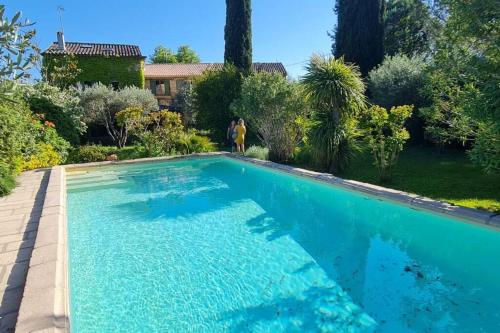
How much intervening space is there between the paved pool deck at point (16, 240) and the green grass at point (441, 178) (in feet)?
24.3

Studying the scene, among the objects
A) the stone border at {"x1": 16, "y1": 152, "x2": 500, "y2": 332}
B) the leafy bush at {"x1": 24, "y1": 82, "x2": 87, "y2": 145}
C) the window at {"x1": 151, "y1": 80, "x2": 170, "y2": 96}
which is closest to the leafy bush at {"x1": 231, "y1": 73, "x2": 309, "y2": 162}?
the stone border at {"x1": 16, "y1": 152, "x2": 500, "y2": 332}

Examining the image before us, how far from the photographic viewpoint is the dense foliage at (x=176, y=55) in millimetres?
67125

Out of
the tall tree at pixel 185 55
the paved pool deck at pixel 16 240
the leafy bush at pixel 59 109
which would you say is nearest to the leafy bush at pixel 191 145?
the leafy bush at pixel 59 109

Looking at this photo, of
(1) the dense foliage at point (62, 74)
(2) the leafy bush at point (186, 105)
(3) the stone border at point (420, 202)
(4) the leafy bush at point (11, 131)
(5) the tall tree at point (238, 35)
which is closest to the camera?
(3) the stone border at point (420, 202)

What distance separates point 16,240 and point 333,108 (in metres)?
8.71

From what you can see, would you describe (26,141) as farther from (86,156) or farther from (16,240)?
(16,240)

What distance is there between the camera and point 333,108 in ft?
34.2

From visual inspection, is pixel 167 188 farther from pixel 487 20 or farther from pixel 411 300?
pixel 487 20

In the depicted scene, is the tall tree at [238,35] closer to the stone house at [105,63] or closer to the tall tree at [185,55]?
the stone house at [105,63]

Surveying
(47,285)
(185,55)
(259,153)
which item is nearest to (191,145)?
(259,153)

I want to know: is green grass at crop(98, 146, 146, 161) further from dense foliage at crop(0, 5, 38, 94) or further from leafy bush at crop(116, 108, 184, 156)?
dense foliage at crop(0, 5, 38, 94)

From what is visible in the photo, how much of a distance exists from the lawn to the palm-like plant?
839 mm

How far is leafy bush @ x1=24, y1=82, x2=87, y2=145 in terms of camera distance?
14.7 metres

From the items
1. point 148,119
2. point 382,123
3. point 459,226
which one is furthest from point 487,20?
point 148,119
